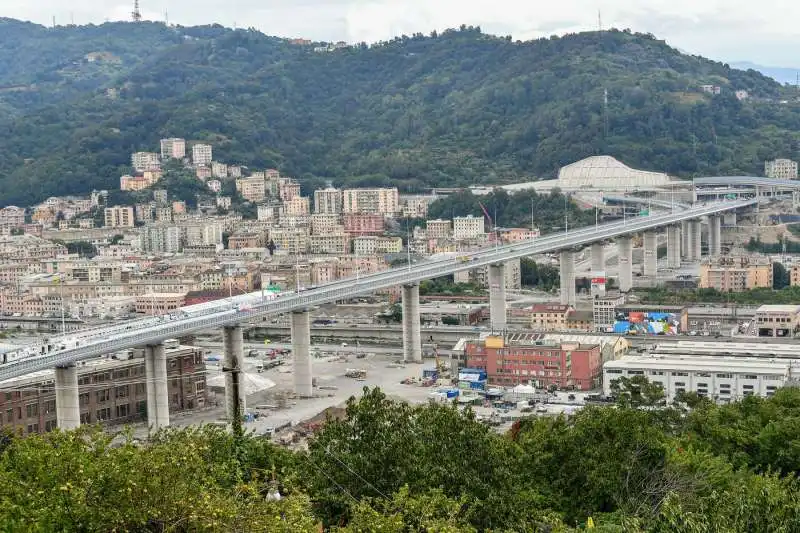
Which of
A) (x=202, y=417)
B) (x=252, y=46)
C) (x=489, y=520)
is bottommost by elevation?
(x=202, y=417)

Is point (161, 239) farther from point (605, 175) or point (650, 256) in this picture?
point (605, 175)

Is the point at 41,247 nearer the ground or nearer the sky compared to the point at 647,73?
nearer the ground

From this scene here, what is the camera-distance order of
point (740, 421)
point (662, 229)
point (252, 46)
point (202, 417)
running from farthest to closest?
point (252, 46) → point (662, 229) → point (202, 417) → point (740, 421)

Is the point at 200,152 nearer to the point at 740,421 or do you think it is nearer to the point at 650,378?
the point at 650,378

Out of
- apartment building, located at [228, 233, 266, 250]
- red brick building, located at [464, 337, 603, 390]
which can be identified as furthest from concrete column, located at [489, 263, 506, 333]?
apartment building, located at [228, 233, 266, 250]

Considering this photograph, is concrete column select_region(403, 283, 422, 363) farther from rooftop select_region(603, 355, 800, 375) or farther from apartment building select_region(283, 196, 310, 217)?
apartment building select_region(283, 196, 310, 217)

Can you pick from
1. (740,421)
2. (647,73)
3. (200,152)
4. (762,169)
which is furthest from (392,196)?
(740,421)

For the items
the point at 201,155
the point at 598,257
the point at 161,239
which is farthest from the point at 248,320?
the point at 201,155

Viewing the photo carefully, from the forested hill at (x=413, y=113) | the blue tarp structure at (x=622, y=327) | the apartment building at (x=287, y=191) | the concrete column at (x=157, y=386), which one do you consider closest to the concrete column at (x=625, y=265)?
the blue tarp structure at (x=622, y=327)
